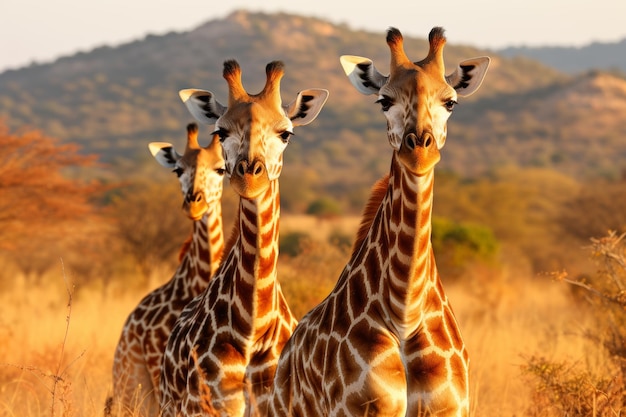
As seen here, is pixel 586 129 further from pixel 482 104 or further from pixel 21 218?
pixel 21 218

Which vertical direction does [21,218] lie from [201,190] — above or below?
above

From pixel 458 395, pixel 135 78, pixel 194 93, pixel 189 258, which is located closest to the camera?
pixel 458 395

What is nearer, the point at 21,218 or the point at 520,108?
the point at 21,218

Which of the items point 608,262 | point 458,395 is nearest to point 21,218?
point 608,262

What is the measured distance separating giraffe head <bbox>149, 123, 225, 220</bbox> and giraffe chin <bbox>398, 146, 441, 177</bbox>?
3.63 metres

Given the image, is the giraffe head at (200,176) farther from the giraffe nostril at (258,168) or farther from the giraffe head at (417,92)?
the giraffe head at (417,92)

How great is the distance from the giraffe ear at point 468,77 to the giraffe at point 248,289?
1130 millimetres

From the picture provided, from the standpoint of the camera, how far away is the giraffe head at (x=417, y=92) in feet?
14.3

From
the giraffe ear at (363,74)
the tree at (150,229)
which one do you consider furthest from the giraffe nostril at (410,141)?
the tree at (150,229)

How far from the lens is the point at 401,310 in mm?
4547

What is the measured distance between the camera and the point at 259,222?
225 inches

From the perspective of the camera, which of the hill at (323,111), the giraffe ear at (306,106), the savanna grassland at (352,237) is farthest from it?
the hill at (323,111)

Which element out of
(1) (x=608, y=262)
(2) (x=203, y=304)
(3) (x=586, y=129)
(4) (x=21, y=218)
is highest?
(3) (x=586, y=129)

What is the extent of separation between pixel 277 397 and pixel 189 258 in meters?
2.96
